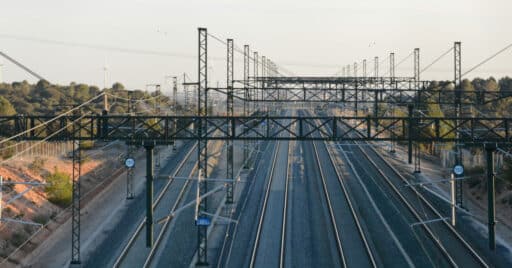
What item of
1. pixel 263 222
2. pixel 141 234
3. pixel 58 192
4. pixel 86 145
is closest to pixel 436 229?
pixel 263 222

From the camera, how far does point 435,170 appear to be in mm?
45156

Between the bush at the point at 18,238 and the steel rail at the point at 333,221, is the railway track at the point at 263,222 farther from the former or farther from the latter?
the bush at the point at 18,238

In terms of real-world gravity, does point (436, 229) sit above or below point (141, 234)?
above

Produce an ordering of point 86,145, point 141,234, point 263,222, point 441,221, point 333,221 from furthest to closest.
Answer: point 86,145
point 263,222
point 333,221
point 441,221
point 141,234

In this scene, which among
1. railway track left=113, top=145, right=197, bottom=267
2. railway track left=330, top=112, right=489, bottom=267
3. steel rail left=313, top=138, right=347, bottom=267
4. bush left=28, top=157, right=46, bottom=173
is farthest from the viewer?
bush left=28, top=157, right=46, bottom=173

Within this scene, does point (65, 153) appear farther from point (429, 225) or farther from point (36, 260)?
point (429, 225)

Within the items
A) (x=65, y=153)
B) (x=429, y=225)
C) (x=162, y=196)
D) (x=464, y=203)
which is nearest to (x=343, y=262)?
(x=429, y=225)

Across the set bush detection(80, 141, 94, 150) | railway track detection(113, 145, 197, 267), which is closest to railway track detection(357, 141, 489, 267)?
railway track detection(113, 145, 197, 267)

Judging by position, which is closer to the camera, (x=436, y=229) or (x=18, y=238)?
(x=18, y=238)

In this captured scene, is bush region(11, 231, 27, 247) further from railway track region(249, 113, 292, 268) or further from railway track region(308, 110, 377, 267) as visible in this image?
railway track region(308, 110, 377, 267)

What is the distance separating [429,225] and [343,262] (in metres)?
7.86

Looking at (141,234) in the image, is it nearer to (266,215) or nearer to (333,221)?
(266,215)

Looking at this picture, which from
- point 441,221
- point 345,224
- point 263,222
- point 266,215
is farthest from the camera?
point 266,215

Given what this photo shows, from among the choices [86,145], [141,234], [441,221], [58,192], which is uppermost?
[86,145]
